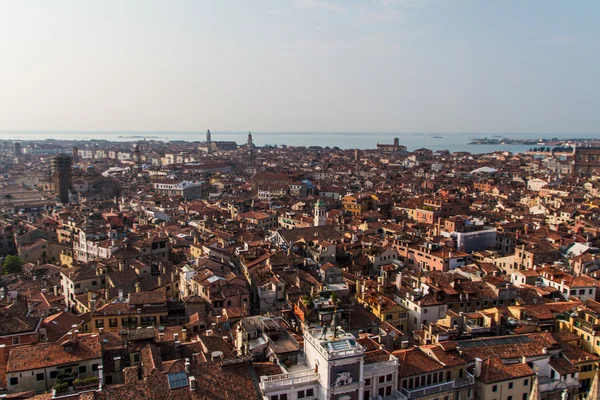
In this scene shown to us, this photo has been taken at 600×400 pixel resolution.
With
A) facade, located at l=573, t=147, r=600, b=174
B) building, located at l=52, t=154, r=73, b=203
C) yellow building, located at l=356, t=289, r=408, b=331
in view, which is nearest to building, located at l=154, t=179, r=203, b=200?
building, located at l=52, t=154, r=73, b=203

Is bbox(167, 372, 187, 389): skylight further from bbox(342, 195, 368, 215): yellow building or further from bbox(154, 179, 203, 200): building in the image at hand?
bbox(154, 179, 203, 200): building

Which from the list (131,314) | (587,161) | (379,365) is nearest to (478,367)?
(379,365)

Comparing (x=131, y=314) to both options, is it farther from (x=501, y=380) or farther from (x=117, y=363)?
(x=501, y=380)

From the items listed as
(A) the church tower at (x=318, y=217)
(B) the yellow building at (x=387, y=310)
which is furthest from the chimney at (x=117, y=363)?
(A) the church tower at (x=318, y=217)

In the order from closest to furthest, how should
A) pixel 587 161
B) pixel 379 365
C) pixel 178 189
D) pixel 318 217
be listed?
pixel 379 365
pixel 318 217
pixel 178 189
pixel 587 161

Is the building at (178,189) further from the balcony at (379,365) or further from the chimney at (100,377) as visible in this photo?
the balcony at (379,365)

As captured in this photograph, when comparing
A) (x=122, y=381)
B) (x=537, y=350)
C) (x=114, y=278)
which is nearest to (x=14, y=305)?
(x=114, y=278)
